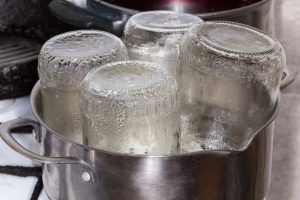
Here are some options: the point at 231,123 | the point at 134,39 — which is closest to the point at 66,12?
the point at 134,39

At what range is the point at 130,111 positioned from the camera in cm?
40

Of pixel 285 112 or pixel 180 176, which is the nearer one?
pixel 180 176

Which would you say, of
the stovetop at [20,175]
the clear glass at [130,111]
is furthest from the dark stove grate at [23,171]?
the clear glass at [130,111]

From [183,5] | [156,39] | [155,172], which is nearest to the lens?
[155,172]

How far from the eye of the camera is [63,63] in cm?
45

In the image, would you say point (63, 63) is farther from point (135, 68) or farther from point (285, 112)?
point (285, 112)

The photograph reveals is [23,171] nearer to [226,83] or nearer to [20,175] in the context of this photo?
[20,175]

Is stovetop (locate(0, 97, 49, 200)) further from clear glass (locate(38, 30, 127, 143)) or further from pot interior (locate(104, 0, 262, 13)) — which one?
pot interior (locate(104, 0, 262, 13))

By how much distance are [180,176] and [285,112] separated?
1.08 feet

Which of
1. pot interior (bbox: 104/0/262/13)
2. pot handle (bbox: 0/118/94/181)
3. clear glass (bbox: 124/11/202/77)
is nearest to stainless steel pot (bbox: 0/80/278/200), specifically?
pot handle (bbox: 0/118/94/181)

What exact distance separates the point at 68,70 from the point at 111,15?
126mm

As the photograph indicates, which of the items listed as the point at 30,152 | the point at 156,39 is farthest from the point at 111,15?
the point at 30,152

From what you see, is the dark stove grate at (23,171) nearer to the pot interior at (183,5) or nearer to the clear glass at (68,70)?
the clear glass at (68,70)

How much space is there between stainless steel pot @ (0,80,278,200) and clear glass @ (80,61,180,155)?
0.10 feet
